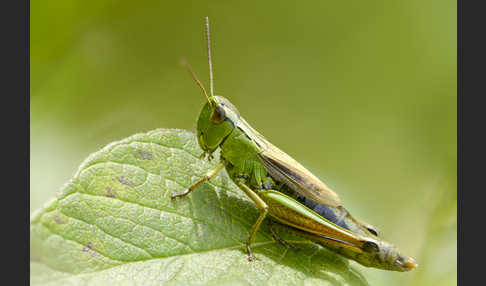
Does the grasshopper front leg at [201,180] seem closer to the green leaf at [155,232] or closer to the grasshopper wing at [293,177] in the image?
the green leaf at [155,232]

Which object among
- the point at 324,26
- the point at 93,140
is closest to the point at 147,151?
the point at 93,140

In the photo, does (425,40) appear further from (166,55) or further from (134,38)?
(134,38)

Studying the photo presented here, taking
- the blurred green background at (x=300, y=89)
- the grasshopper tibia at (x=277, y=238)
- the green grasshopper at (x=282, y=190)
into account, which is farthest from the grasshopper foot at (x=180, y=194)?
the blurred green background at (x=300, y=89)

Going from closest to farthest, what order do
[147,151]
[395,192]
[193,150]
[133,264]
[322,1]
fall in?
[133,264]
[147,151]
[193,150]
[395,192]
[322,1]

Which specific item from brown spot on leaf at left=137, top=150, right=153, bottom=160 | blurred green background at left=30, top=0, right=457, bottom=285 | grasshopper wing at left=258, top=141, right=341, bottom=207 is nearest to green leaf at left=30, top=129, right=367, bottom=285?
brown spot on leaf at left=137, top=150, right=153, bottom=160

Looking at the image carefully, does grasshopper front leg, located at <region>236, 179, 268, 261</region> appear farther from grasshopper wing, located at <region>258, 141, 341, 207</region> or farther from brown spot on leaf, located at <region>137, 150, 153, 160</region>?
brown spot on leaf, located at <region>137, 150, 153, 160</region>

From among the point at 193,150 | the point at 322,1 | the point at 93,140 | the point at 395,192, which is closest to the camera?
the point at 193,150

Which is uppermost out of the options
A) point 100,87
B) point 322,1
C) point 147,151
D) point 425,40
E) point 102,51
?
point 322,1

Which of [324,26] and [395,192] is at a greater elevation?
[324,26]
